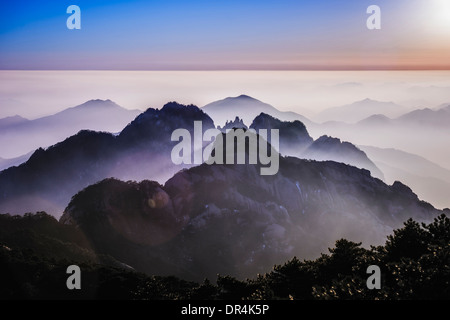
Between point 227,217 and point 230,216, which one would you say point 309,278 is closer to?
point 227,217

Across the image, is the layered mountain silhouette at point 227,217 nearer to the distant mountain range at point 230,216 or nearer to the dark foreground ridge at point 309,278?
the distant mountain range at point 230,216

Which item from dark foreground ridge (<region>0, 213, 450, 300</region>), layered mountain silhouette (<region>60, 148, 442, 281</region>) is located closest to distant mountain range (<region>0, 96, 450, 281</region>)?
layered mountain silhouette (<region>60, 148, 442, 281</region>)

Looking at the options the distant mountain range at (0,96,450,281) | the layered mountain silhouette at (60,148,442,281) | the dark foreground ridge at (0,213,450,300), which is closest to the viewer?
the dark foreground ridge at (0,213,450,300)

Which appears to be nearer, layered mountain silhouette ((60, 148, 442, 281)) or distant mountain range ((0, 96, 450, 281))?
distant mountain range ((0, 96, 450, 281))

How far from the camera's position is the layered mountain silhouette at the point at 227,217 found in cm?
9762

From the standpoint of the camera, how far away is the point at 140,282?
1592 inches

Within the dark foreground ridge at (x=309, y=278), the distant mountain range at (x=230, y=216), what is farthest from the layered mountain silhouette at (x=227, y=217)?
the dark foreground ridge at (x=309, y=278)

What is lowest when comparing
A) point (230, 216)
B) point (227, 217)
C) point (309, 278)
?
point (227, 217)

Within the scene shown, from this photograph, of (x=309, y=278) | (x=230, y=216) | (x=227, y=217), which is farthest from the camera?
(x=230, y=216)

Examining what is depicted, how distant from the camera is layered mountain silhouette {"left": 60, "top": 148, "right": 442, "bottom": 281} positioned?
97625 millimetres

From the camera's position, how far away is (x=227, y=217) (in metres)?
113

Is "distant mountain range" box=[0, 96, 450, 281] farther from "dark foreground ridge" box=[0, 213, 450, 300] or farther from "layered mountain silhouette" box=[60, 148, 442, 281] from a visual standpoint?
"dark foreground ridge" box=[0, 213, 450, 300]

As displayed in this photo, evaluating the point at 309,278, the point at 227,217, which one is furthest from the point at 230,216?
the point at 309,278
